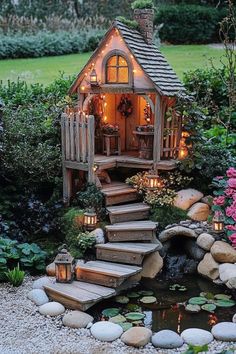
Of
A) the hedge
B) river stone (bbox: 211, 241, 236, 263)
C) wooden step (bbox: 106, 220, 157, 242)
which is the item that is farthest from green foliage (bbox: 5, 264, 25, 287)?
the hedge

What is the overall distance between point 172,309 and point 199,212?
1840 millimetres

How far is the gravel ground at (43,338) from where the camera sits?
494 cm

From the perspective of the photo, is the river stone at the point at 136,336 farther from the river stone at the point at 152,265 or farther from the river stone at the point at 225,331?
the river stone at the point at 152,265

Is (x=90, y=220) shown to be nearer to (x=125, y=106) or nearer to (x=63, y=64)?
(x=125, y=106)

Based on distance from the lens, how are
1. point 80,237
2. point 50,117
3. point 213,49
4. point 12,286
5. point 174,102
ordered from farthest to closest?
point 213,49 → point 50,117 → point 174,102 → point 80,237 → point 12,286

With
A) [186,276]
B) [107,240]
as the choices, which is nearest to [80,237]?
[107,240]

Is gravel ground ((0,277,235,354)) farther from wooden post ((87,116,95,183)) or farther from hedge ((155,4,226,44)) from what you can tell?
hedge ((155,4,226,44))

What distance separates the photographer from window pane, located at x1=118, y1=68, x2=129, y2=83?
25.2 ft

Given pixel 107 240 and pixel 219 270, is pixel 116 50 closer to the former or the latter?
pixel 107 240

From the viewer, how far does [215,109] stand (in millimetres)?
9945

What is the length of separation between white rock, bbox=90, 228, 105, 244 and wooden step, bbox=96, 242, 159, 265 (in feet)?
0.35

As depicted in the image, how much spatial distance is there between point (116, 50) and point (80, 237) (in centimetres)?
307

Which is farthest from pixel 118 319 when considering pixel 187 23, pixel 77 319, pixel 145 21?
pixel 187 23

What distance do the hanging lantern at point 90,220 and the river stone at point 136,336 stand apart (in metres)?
2.06
